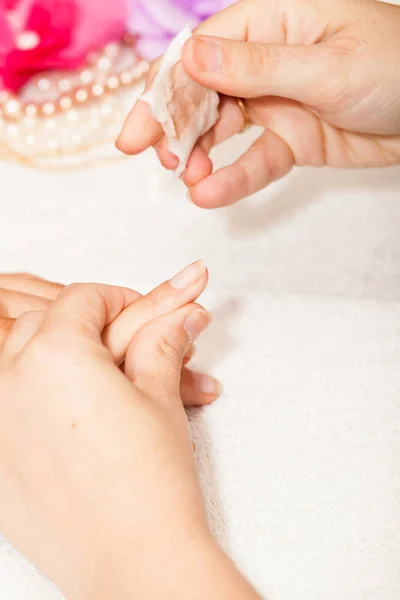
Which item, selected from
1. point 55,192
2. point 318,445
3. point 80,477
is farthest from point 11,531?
point 55,192

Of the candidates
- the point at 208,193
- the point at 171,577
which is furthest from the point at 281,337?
the point at 171,577

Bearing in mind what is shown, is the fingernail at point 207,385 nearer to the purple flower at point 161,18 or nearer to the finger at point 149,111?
the finger at point 149,111

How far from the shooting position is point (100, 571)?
447 millimetres

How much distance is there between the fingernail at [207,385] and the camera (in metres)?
0.64

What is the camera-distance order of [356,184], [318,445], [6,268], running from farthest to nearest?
[356,184] < [6,268] < [318,445]

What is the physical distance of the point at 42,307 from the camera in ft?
2.30

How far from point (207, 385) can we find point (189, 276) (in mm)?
109

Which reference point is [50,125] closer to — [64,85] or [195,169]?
[64,85]

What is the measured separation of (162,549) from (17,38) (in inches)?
39.1

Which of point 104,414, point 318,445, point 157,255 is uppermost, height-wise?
point 104,414

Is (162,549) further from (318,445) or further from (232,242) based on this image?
(232,242)

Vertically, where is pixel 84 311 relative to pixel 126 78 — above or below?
above

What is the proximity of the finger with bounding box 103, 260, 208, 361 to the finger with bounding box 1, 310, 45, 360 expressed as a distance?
6 centimetres

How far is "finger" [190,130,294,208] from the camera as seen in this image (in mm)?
846
